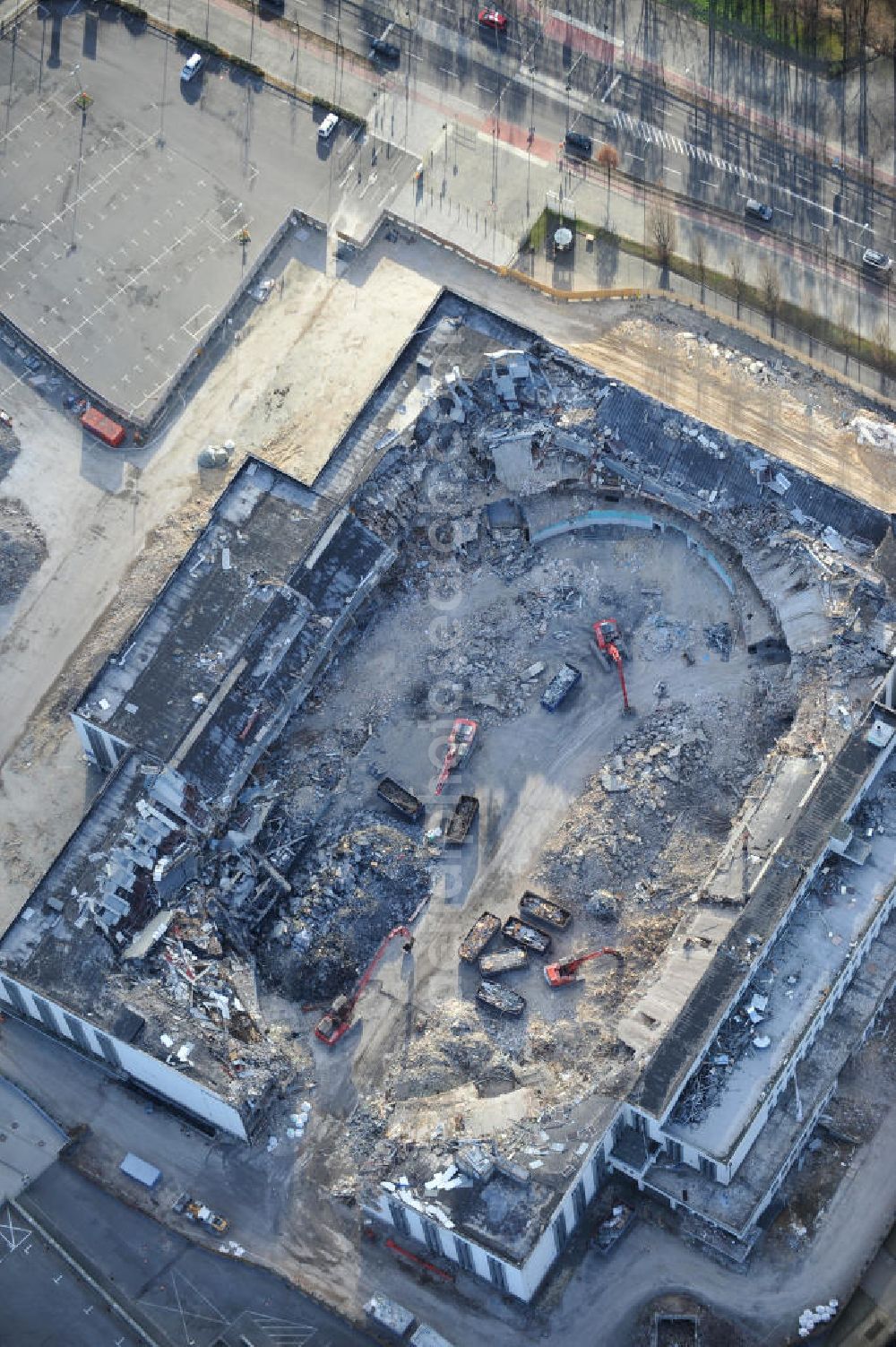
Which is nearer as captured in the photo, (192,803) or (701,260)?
(192,803)

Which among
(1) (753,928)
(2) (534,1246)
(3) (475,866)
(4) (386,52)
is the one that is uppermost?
(4) (386,52)

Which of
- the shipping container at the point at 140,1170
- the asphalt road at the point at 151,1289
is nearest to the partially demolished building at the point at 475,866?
the shipping container at the point at 140,1170

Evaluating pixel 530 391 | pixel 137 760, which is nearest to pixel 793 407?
pixel 530 391

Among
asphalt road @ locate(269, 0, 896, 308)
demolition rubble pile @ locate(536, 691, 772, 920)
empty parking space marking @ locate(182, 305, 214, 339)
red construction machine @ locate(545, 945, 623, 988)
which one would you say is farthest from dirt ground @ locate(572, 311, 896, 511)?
red construction machine @ locate(545, 945, 623, 988)

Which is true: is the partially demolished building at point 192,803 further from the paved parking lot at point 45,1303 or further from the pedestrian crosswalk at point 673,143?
the pedestrian crosswalk at point 673,143

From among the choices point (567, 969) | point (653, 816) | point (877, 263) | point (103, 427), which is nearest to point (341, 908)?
point (567, 969)

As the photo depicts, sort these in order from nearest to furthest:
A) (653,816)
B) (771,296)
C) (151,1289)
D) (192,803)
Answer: (151,1289)
(192,803)
(653,816)
(771,296)

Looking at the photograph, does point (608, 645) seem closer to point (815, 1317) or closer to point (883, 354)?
point (883, 354)
